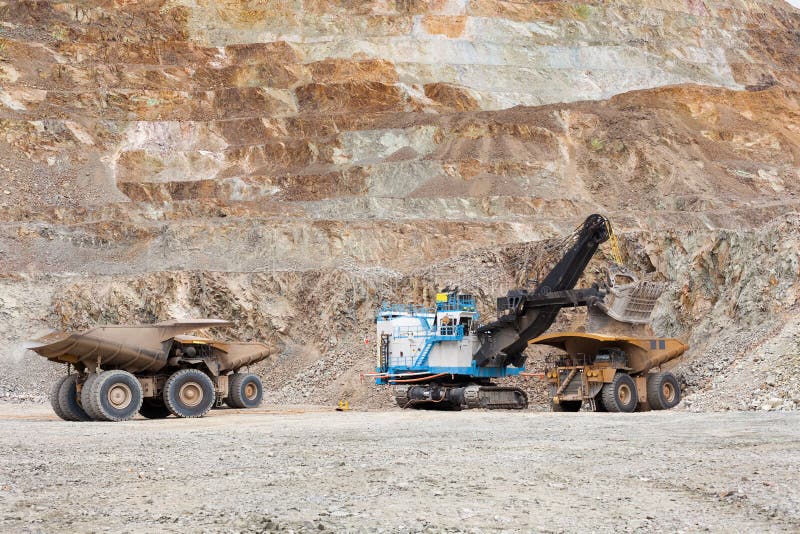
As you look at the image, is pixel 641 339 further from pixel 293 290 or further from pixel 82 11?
pixel 82 11

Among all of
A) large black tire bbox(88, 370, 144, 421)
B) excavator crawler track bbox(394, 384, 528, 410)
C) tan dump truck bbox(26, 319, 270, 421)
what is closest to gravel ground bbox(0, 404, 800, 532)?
large black tire bbox(88, 370, 144, 421)

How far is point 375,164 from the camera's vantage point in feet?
161

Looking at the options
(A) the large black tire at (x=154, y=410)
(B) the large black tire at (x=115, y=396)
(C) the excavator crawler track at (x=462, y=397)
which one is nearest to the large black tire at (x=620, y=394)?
(C) the excavator crawler track at (x=462, y=397)

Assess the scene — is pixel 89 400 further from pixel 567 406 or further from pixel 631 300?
pixel 631 300

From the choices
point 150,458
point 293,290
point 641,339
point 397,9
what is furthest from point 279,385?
point 397,9

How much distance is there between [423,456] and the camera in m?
11.7

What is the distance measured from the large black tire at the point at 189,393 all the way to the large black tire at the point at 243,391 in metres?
2.79

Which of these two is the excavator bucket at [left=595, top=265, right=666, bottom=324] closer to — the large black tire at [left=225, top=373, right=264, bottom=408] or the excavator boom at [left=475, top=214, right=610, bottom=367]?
the excavator boom at [left=475, top=214, right=610, bottom=367]

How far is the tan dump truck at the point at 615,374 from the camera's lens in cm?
2047

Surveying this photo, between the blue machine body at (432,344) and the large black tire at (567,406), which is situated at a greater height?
the blue machine body at (432,344)

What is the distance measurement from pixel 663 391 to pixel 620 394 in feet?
3.67

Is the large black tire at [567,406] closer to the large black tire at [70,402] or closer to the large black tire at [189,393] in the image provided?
the large black tire at [189,393]

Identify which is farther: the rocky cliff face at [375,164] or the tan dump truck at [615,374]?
the rocky cliff face at [375,164]

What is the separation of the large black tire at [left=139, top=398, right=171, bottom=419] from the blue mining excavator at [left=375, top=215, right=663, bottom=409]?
514 centimetres
